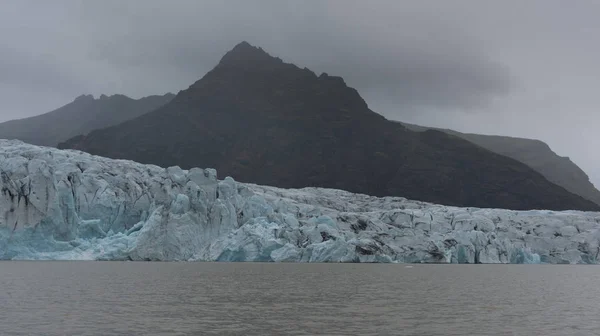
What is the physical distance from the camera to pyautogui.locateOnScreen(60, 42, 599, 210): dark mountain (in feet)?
490

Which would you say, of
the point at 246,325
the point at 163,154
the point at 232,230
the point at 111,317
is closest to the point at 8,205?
the point at 232,230

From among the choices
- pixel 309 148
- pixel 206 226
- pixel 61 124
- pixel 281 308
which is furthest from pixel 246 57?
pixel 281 308

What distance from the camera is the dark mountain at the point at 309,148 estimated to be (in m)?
149

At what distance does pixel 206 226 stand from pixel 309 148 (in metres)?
109

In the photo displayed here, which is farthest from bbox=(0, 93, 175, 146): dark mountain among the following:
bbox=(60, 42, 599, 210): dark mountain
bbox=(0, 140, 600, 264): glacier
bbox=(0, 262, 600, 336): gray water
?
bbox=(0, 262, 600, 336): gray water

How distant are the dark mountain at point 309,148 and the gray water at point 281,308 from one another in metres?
116

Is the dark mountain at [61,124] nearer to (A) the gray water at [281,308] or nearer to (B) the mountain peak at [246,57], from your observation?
(B) the mountain peak at [246,57]

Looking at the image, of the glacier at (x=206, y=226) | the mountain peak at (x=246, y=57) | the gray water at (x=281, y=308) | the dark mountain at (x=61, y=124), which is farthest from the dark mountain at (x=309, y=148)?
the gray water at (x=281, y=308)

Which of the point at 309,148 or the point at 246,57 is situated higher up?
the point at 246,57

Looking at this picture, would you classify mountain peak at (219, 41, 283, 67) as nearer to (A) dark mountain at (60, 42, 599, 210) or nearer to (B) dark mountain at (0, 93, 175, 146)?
(A) dark mountain at (60, 42, 599, 210)

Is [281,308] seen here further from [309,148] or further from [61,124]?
[61,124]

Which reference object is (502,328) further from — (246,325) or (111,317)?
(111,317)

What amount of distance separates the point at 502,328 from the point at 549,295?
14129 mm

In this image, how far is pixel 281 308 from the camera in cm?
2250
